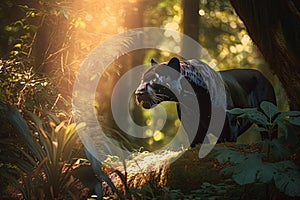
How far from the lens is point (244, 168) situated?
422cm

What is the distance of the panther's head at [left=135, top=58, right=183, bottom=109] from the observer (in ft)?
20.1

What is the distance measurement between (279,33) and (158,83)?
1.45m

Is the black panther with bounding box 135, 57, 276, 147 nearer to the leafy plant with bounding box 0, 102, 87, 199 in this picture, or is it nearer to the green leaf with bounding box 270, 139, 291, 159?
the leafy plant with bounding box 0, 102, 87, 199

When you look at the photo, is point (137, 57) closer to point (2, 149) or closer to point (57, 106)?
point (57, 106)

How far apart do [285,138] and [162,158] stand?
224cm

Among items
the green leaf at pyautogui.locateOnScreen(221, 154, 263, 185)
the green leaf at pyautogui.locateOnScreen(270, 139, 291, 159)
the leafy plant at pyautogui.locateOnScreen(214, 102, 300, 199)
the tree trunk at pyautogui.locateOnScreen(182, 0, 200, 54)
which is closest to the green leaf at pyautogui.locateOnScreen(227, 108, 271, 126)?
the leafy plant at pyautogui.locateOnScreen(214, 102, 300, 199)

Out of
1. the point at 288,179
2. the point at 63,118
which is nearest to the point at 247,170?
the point at 288,179

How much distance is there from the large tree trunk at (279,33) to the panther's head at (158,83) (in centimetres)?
105

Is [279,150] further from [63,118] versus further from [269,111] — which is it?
[63,118]

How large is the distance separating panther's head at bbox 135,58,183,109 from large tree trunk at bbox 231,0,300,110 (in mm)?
1051

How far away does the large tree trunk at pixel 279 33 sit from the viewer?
237 inches

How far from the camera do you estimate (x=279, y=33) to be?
6.16 m

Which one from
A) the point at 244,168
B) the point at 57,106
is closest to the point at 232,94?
the point at 57,106

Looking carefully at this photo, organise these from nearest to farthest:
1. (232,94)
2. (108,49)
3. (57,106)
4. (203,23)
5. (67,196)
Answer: (67,196) → (232,94) → (57,106) → (108,49) → (203,23)
